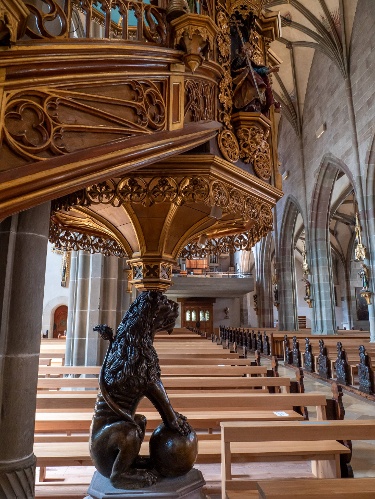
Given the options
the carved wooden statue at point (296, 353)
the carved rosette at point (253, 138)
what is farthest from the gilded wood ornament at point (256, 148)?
the carved wooden statue at point (296, 353)

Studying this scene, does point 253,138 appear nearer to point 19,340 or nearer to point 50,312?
point 19,340

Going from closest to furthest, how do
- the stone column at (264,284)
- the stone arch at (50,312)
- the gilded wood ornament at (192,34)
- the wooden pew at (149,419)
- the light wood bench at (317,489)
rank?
the light wood bench at (317,489)
the gilded wood ornament at (192,34)
the wooden pew at (149,419)
the stone arch at (50,312)
the stone column at (264,284)

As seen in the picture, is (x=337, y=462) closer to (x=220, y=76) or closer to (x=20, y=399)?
(x=20, y=399)

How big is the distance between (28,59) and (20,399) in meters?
1.50

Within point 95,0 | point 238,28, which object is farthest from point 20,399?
point 238,28

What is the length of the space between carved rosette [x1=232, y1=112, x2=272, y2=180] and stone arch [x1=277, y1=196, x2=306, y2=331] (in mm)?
15961

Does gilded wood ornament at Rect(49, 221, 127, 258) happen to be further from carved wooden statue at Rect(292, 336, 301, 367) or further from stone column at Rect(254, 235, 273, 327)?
stone column at Rect(254, 235, 273, 327)

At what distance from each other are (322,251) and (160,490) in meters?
16.2

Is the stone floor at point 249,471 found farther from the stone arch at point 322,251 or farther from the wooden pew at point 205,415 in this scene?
the stone arch at point 322,251

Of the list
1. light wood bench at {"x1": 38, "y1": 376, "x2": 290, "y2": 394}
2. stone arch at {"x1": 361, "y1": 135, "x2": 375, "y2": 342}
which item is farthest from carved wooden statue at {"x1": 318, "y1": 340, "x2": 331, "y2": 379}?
light wood bench at {"x1": 38, "y1": 376, "x2": 290, "y2": 394}

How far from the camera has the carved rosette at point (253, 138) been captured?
2715 mm

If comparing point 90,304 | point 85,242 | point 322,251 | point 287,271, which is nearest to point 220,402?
point 85,242

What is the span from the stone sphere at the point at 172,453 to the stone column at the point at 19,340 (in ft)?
2.01

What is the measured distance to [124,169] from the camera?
182 cm
